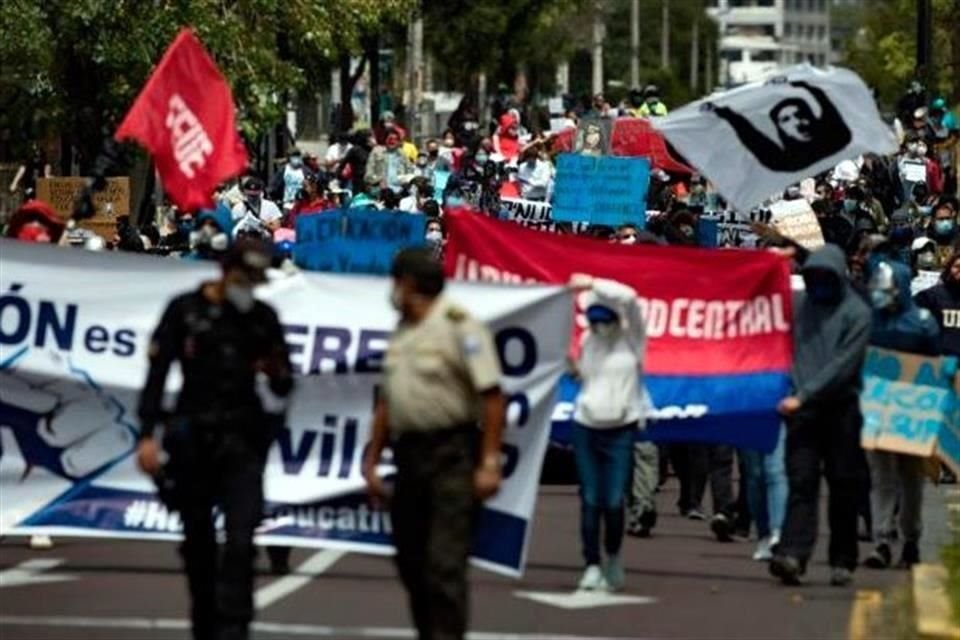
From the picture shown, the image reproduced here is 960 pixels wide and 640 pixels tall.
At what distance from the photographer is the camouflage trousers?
12984mm

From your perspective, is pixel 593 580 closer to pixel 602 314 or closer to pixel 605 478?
pixel 605 478

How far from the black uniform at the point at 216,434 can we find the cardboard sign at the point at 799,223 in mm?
11351

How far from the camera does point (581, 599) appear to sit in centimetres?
1691

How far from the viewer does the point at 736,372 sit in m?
18.2

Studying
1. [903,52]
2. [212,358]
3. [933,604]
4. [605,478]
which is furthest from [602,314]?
[903,52]

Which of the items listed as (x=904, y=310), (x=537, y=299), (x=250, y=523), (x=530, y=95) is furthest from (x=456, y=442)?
(x=530, y=95)

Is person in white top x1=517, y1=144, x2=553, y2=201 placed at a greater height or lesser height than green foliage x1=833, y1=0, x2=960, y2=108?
lesser

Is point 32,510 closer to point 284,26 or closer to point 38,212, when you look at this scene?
point 38,212

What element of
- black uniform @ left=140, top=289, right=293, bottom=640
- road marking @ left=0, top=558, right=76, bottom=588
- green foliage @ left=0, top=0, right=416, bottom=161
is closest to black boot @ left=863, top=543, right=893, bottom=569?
road marking @ left=0, top=558, right=76, bottom=588

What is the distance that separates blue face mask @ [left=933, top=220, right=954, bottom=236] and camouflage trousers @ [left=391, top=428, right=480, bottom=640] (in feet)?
54.8

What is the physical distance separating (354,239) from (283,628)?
5372mm

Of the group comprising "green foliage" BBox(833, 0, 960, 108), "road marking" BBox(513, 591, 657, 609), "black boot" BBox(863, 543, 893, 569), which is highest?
"green foliage" BBox(833, 0, 960, 108)

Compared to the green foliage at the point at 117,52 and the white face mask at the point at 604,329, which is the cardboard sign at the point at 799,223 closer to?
the white face mask at the point at 604,329

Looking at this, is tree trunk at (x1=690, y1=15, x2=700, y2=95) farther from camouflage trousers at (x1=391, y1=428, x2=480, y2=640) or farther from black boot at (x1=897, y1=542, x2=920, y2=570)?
camouflage trousers at (x1=391, y1=428, x2=480, y2=640)
